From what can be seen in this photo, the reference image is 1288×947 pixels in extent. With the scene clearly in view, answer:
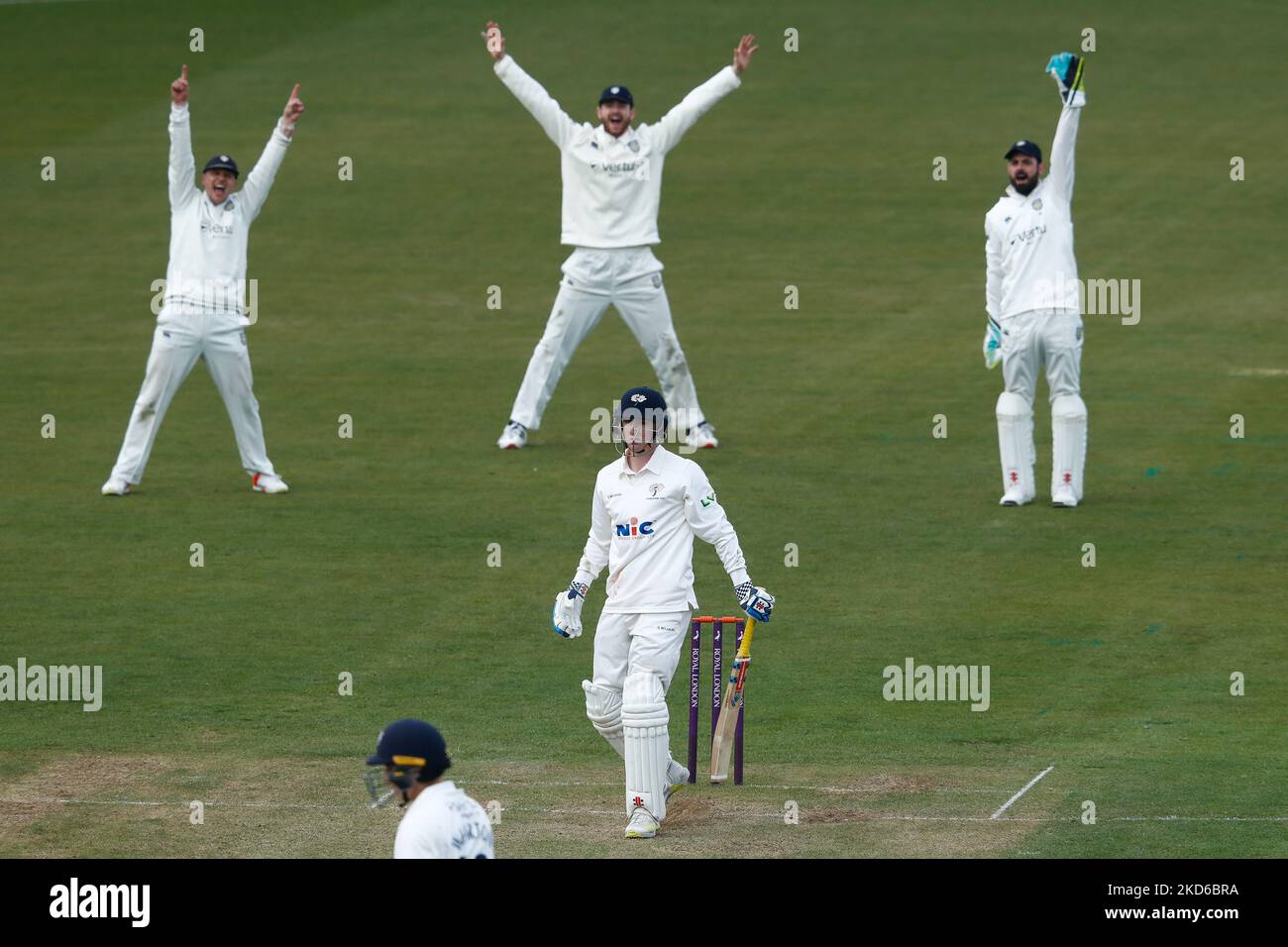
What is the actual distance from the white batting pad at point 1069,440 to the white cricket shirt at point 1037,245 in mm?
875

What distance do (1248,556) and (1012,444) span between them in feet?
7.77

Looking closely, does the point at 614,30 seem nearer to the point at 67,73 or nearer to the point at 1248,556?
the point at 67,73

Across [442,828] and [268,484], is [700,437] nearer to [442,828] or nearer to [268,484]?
[268,484]

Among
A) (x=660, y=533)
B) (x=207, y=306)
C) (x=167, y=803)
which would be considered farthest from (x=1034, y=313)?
(x=167, y=803)

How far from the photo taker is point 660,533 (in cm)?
1254

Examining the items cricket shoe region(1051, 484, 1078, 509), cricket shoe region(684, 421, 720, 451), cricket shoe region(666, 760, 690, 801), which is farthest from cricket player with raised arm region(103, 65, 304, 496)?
cricket shoe region(666, 760, 690, 801)

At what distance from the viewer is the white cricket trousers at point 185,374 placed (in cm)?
1973

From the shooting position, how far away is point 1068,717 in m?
14.0

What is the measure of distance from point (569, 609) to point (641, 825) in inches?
56.9

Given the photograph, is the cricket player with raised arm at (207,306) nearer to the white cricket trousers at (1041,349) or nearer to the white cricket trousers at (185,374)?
the white cricket trousers at (185,374)

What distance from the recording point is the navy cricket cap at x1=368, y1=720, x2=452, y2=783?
8.57m

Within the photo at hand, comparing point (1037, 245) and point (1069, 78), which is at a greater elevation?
point (1069, 78)

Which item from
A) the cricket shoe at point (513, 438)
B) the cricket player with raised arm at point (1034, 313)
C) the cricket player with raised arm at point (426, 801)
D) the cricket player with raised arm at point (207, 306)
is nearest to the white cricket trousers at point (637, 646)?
the cricket player with raised arm at point (426, 801)
